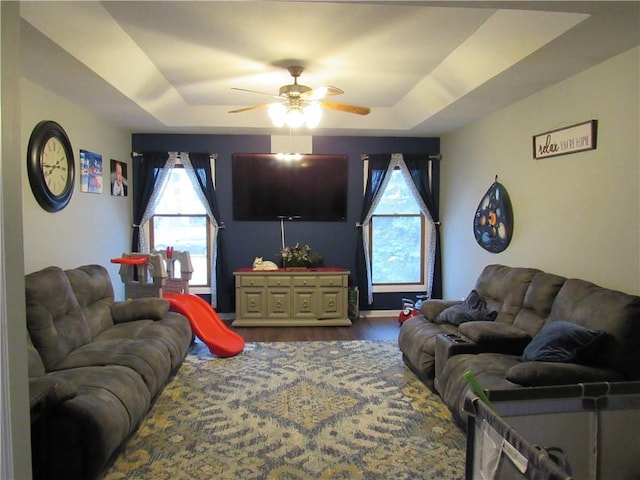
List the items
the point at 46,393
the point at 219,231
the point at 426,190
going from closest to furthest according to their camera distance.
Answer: the point at 46,393 → the point at 219,231 → the point at 426,190

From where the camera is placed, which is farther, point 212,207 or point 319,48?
point 212,207

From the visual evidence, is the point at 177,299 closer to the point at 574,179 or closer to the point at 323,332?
the point at 323,332

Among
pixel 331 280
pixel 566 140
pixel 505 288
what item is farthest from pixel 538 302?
pixel 331 280

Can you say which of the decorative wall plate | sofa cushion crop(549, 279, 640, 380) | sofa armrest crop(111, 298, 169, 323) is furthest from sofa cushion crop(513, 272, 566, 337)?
sofa armrest crop(111, 298, 169, 323)

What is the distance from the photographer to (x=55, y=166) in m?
3.76

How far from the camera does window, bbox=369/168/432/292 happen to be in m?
6.19

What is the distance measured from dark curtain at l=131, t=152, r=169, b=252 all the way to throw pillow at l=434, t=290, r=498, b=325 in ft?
12.7

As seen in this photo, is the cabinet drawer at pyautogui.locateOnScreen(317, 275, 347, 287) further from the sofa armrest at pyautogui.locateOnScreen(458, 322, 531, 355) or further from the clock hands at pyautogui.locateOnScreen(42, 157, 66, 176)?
the clock hands at pyautogui.locateOnScreen(42, 157, 66, 176)

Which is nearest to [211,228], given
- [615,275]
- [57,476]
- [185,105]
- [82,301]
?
[185,105]

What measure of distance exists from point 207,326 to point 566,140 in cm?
361

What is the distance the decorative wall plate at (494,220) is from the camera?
14.2 ft

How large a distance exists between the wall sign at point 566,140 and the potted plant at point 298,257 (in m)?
2.98

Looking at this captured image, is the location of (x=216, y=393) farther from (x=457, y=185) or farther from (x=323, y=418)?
(x=457, y=185)

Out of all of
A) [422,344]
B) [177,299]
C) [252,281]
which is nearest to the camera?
[422,344]
